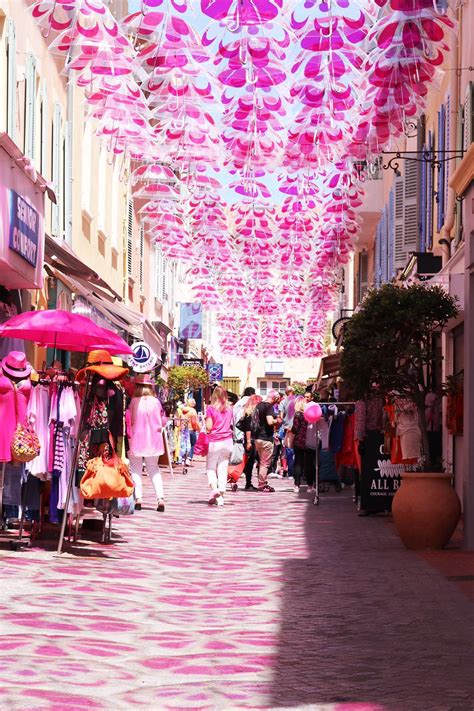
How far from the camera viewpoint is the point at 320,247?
2695 cm

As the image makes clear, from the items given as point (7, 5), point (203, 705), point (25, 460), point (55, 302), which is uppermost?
point (7, 5)

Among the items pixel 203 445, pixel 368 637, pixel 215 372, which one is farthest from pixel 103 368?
pixel 215 372

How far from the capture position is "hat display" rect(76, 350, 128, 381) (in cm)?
1288

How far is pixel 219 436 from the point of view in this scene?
66.4 ft

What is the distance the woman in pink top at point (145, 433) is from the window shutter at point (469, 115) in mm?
5567

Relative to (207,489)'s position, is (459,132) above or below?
above

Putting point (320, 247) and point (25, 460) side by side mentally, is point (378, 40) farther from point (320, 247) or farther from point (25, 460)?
point (320, 247)

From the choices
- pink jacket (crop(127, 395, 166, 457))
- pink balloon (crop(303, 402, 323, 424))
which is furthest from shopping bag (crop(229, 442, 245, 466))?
pink jacket (crop(127, 395, 166, 457))

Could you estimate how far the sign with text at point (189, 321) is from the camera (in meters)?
57.4

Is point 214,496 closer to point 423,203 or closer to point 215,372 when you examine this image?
point 423,203

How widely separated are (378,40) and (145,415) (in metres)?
7.14

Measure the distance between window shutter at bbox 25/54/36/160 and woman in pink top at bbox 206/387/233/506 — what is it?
453 cm

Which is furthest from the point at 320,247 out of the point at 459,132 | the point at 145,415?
the point at 145,415

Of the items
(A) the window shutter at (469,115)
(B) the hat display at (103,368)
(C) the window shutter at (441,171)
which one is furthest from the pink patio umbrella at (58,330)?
(C) the window shutter at (441,171)
